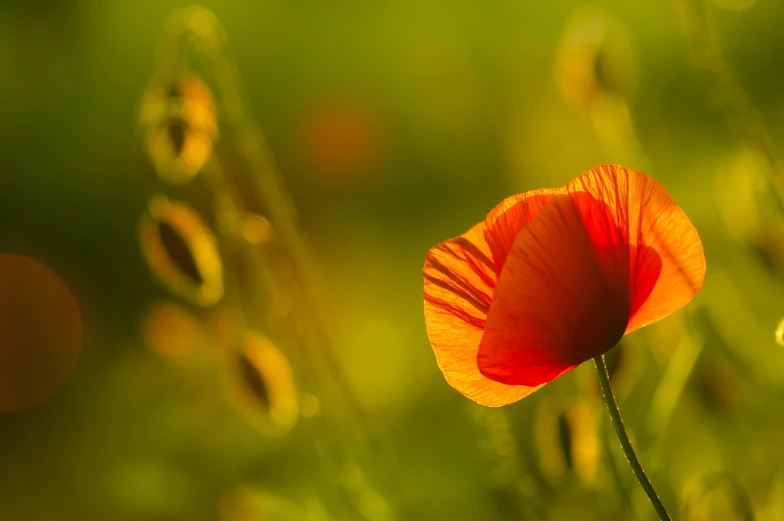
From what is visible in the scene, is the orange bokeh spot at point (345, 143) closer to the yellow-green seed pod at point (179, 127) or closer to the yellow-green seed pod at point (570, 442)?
the yellow-green seed pod at point (179, 127)

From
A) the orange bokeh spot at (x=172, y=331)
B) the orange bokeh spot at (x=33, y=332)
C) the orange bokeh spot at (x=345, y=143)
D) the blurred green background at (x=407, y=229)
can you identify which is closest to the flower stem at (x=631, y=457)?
the blurred green background at (x=407, y=229)

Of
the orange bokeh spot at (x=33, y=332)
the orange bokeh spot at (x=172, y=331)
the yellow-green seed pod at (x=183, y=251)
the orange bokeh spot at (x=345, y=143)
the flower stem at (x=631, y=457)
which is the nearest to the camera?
the flower stem at (x=631, y=457)

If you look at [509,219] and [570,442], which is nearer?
[509,219]

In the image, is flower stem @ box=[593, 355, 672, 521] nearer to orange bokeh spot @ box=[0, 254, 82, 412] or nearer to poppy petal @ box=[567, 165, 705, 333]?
poppy petal @ box=[567, 165, 705, 333]

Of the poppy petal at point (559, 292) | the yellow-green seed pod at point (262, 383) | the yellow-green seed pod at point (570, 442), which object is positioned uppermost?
the yellow-green seed pod at point (262, 383)

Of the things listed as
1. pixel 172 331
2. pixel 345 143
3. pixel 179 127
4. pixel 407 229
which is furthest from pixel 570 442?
pixel 345 143

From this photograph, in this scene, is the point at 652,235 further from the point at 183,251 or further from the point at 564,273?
the point at 183,251

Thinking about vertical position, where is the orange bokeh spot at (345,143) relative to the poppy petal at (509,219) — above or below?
above

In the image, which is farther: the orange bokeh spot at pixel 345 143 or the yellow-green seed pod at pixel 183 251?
the orange bokeh spot at pixel 345 143

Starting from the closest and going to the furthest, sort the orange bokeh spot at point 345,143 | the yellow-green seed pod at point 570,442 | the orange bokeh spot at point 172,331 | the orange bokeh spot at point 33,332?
the yellow-green seed pod at point 570,442, the orange bokeh spot at point 172,331, the orange bokeh spot at point 33,332, the orange bokeh spot at point 345,143

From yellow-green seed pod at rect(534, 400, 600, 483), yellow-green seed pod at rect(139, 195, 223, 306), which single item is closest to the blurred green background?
yellow-green seed pod at rect(534, 400, 600, 483)
